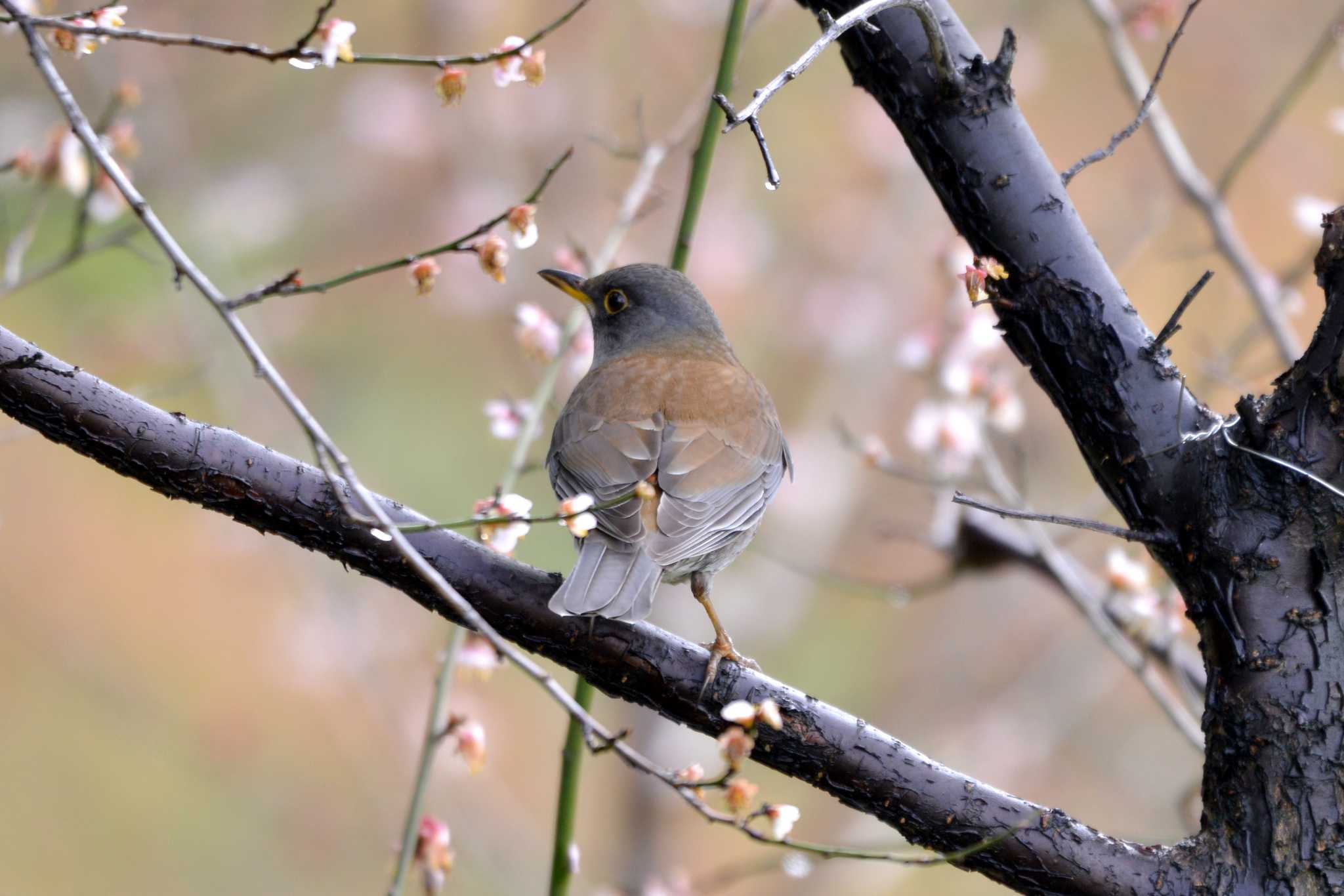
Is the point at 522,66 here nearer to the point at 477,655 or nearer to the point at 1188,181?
the point at 477,655

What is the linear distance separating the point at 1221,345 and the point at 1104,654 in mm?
A: 1876

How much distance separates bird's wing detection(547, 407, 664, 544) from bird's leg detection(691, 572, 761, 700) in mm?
349

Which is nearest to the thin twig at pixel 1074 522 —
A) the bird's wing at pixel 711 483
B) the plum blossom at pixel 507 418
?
the bird's wing at pixel 711 483

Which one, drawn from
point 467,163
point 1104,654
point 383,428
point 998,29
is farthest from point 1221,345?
point 383,428

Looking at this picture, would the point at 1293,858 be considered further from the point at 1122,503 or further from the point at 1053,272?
the point at 1053,272

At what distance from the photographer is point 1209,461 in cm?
232

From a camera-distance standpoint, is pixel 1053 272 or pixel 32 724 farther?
pixel 32 724

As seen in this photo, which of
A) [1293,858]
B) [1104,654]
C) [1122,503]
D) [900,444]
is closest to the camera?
A: [1293,858]

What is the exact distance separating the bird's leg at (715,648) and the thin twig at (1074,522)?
21.1 inches

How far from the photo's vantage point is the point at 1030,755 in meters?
6.95

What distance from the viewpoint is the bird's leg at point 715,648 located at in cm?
225

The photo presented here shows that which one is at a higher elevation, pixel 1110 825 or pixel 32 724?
pixel 1110 825

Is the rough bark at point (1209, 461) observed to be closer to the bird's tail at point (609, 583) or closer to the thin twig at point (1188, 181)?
the bird's tail at point (609, 583)

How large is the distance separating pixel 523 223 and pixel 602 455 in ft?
3.45
